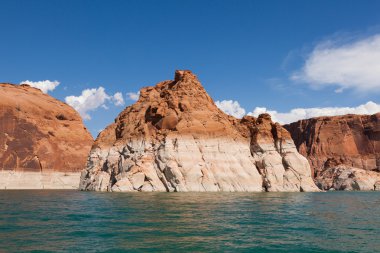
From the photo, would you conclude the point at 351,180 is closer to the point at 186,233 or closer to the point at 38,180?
the point at 38,180

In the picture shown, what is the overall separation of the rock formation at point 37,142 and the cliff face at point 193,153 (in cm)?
3286

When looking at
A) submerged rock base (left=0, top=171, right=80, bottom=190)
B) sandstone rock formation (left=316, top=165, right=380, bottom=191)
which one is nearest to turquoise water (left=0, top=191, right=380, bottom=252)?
submerged rock base (left=0, top=171, right=80, bottom=190)

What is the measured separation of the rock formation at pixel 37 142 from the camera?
10019 centimetres

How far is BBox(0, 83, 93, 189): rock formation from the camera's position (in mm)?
100188

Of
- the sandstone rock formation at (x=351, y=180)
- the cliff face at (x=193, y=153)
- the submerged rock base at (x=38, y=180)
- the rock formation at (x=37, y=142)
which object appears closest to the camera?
the cliff face at (x=193, y=153)

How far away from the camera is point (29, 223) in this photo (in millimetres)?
22156

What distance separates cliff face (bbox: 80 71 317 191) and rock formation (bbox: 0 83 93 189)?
32865 mm

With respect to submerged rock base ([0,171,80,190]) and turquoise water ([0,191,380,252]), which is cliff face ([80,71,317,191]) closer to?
submerged rock base ([0,171,80,190])

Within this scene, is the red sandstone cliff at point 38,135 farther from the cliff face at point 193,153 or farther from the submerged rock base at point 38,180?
the cliff face at point 193,153

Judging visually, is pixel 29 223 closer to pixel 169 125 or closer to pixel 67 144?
pixel 169 125

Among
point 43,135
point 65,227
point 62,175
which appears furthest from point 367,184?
point 65,227

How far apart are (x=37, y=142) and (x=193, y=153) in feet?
218

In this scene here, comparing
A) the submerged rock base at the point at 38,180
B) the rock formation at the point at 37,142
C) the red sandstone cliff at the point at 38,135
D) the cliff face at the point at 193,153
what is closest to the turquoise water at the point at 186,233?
the cliff face at the point at 193,153

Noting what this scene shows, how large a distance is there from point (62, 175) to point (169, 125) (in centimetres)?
5518
